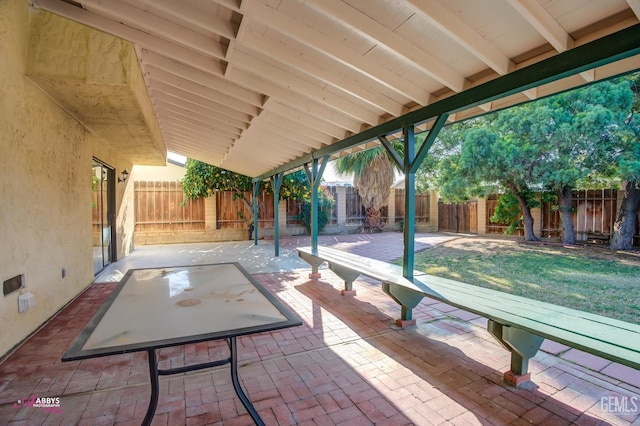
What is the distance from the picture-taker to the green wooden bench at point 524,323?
187 centimetres

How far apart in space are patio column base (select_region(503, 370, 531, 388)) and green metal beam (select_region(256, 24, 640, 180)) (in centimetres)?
212

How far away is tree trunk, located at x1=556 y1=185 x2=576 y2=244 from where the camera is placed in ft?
31.1

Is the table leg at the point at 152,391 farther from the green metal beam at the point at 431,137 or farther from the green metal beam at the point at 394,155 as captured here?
the green metal beam at the point at 394,155

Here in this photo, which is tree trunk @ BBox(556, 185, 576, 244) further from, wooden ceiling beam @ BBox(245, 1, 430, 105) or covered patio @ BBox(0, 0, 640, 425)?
wooden ceiling beam @ BBox(245, 1, 430, 105)

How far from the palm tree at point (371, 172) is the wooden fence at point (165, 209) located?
581cm

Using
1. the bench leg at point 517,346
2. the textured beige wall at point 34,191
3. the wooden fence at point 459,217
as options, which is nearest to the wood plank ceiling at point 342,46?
the textured beige wall at point 34,191

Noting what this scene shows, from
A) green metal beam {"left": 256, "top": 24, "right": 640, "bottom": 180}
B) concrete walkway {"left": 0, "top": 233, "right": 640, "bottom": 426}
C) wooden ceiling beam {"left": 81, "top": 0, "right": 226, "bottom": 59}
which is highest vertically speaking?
wooden ceiling beam {"left": 81, "top": 0, "right": 226, "bottom": 59}

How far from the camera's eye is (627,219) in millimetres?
8312

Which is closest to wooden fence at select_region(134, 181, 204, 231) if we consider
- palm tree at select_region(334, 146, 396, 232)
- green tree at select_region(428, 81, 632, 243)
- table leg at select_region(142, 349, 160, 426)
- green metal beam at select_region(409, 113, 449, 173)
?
palm tree at select_region(334, 146, 396, 232)

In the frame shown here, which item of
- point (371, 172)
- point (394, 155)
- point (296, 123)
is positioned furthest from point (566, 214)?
point (296, 123)

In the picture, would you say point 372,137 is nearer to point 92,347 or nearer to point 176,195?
point 92,347

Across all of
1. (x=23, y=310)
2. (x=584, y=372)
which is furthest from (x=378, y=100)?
(x=23, y=310)

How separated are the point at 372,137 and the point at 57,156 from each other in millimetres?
3916

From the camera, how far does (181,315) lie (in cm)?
202
